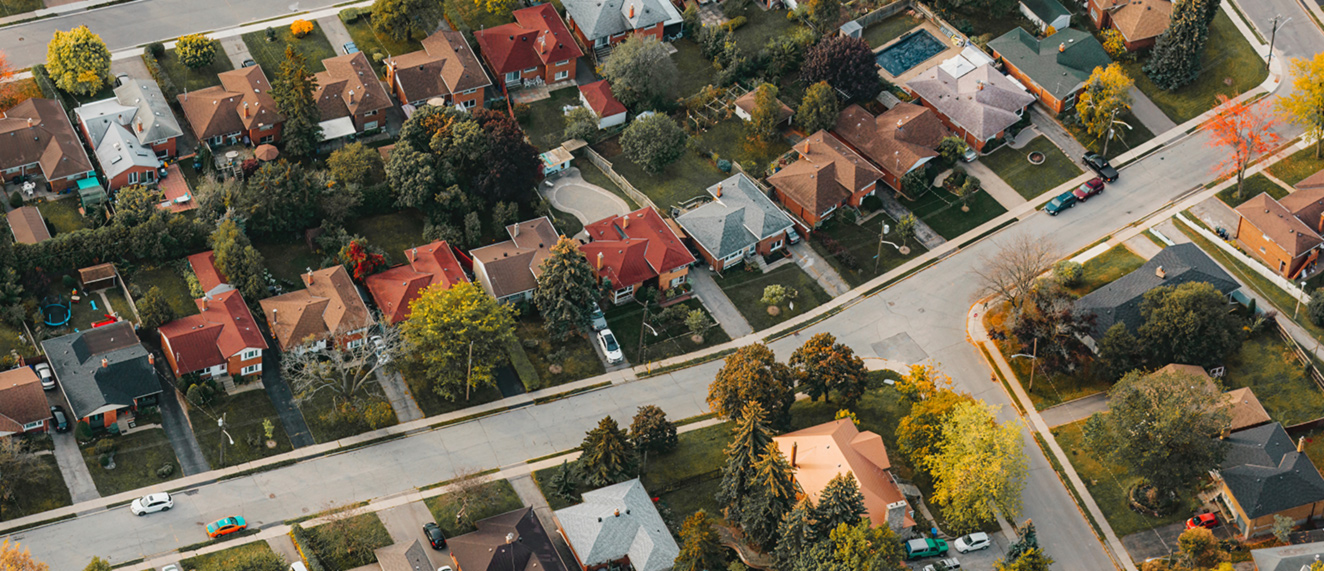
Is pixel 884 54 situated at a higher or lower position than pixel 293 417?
higher

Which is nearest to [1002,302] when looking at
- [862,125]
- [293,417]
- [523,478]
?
[862,125]

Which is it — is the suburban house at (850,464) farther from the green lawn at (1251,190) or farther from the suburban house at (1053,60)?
the suburban house at (1053,60)

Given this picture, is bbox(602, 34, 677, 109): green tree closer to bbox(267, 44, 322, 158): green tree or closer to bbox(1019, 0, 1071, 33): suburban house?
bbox(267, 44, 322, 158): green tree

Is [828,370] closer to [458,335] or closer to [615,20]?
[458,335]

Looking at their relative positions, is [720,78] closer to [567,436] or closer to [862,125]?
[862,125]

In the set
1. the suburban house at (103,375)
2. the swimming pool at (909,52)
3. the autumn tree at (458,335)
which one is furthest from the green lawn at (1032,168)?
the suburban house at (103,375)

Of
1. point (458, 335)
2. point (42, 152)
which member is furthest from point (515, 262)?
point (42, 152)
